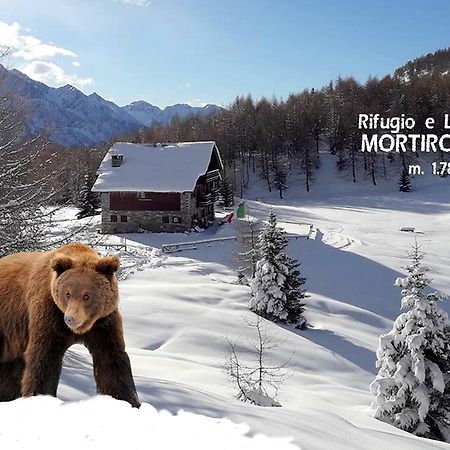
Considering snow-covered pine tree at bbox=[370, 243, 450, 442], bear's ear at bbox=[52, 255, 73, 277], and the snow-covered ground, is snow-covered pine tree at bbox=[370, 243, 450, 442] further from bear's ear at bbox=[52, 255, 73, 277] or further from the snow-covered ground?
bear's ear at bbox=[52, 255, 73, 277]

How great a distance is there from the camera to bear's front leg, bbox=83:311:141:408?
3.02 m

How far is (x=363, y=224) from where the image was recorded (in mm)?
41812

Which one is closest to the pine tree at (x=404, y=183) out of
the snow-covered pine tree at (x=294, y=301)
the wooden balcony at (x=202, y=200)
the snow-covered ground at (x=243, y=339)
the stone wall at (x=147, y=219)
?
the snow-covered ground at (x=243, y=339)

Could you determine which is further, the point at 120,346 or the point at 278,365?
the point at 278,365

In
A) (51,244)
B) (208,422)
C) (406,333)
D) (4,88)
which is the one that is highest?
(4,88)

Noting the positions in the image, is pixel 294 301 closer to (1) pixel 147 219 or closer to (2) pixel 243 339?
(2) pixel 243 339

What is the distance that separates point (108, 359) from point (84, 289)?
0.53 meters

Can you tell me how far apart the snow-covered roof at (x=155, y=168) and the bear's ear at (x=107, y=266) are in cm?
3377

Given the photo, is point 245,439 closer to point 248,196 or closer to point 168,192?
point 168,192

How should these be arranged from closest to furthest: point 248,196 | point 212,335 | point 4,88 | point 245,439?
point 245,439, point 4,88, point 212,335, point 248,196

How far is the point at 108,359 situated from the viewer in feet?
9.98

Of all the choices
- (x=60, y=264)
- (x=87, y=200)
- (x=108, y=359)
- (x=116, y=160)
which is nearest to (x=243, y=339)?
(x=108, y=359)

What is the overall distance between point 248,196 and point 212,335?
46.7 metres

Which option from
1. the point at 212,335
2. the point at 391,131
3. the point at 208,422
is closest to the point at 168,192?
the point at 212,335
